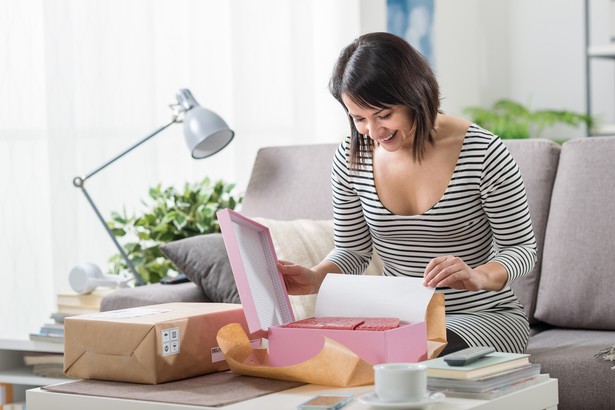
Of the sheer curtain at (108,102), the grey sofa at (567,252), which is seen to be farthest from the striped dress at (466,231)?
the sheer curtain at (108,102)

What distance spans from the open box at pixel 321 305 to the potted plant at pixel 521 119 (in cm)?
324

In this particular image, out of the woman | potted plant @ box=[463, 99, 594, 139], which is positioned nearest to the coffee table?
the woman

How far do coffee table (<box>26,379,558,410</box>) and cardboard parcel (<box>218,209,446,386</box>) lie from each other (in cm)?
4

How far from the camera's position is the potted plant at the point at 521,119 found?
4.78 metres

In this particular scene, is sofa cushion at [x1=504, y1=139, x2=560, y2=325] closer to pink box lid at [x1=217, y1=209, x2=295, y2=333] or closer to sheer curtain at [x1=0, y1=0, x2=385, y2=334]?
pink box lid at [x1=217, y1=209, x2=295, y2=333]

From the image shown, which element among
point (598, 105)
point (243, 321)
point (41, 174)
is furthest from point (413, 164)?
point (598, 105)

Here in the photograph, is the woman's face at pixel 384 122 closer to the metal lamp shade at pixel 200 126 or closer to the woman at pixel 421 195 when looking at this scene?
the woman at pixel 421 195

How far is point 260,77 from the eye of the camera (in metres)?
3.76

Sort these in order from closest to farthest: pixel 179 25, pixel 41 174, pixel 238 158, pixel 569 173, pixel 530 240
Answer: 1. pixel 530 240
2. pixel 569 173
3. pixel 41 174
4. pixel 179 25
5. pixel 238 158

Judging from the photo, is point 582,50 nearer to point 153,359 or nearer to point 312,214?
point 312,214

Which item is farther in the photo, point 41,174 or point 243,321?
point 41,174

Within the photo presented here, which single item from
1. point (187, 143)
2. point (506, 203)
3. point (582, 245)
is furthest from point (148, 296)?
point (582, 245)

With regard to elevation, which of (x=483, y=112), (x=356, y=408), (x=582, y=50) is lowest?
(x=356, y=408)

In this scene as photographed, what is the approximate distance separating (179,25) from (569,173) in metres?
1.56
